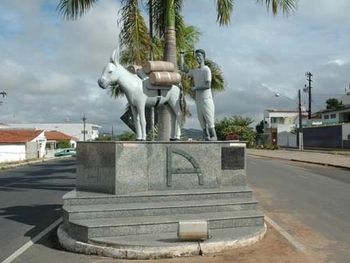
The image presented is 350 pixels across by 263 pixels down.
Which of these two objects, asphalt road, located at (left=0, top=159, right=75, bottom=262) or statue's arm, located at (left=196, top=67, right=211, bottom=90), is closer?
asphalt road, located at (left=0, top=159, right=75, bottom=262)

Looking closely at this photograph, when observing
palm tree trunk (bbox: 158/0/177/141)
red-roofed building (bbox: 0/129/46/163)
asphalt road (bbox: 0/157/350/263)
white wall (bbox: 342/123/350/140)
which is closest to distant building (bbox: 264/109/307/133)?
white wall (bbox: 342/123/350/140)

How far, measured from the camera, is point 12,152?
206ft

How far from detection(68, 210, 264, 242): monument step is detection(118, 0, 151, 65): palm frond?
6442mm

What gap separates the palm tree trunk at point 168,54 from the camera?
12.6 meters

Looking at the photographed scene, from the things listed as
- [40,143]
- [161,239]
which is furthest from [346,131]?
[161,239]

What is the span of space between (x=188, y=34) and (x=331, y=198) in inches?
520

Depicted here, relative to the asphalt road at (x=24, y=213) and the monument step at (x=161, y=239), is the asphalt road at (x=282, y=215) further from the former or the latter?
the monument step at (x=161, y=239)

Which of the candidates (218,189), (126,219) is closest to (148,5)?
(218,189)

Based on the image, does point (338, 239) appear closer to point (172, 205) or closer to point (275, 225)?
point (275, 225)

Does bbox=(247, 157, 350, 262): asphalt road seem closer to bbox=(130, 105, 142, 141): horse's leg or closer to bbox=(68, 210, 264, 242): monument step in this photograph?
bbox=(68, 210, 264, 242): monument step

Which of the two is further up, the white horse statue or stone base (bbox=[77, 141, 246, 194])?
the white horse statue

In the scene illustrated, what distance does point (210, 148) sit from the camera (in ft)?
35.8

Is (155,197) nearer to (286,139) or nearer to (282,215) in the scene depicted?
(282,215)

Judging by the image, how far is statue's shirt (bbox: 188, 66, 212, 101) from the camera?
11.7 metres
